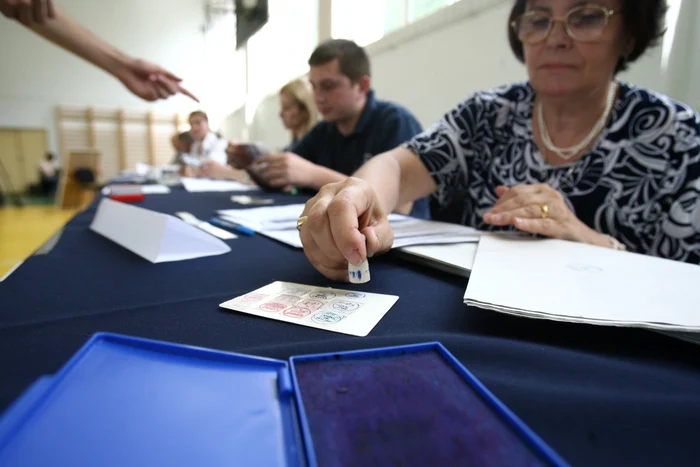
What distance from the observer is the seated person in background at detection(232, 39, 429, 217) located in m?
1.15

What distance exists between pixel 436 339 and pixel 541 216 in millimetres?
326

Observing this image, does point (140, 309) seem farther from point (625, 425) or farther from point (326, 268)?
point (625, 425)

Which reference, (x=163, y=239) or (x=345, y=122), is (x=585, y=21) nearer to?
(x=163, y=239)

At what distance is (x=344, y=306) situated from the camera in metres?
0.30

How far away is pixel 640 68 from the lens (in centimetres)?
99

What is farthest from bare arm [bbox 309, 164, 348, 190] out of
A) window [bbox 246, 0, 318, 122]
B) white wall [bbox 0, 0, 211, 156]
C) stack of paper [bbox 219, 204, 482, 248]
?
white wall [bbox 0, 0, 211, 156]

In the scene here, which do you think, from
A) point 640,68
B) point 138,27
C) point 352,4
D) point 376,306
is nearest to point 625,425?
point 376,306

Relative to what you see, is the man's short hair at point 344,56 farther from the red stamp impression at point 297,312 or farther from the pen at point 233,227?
the red stamp impression at point 297,312

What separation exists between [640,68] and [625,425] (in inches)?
45.0

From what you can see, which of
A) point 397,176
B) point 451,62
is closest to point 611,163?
point 397,176

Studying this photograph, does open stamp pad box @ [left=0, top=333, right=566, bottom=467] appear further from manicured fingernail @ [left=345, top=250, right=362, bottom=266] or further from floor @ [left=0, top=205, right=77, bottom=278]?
floor @ [left=0, top=205, right=77, bottom=278]

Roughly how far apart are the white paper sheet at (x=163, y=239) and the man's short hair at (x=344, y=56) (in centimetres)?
99

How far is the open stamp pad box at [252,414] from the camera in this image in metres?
0.13

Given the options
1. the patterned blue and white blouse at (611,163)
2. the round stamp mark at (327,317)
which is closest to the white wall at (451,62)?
the patterned blue and white blouse at (611,163)
